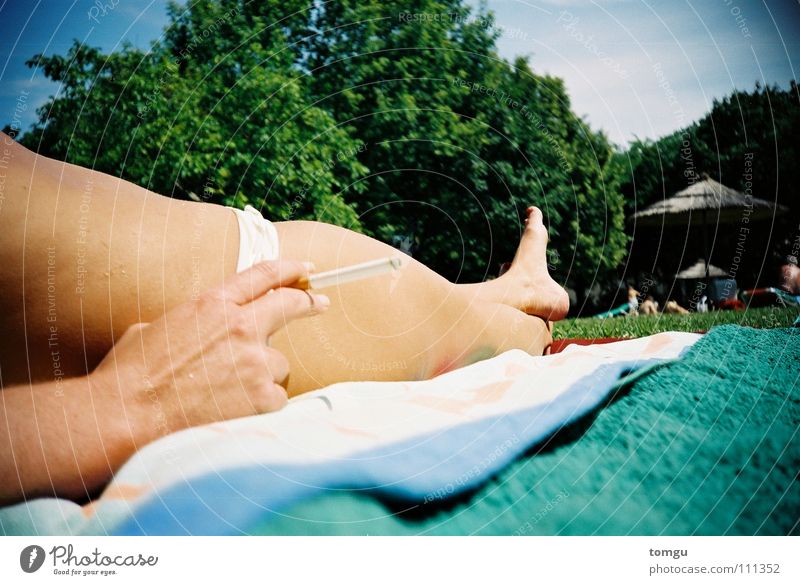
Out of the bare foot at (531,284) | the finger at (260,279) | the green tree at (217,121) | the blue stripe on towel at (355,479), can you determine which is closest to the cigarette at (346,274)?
→ the finger at (260,279)

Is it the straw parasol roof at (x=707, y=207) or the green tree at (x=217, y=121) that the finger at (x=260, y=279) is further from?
the straw parasol roof at (x=707, y=207)

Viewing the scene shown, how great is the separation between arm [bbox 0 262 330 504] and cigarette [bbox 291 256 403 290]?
32 mm

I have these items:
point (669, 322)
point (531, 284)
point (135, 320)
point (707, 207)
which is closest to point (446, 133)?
point (531, 284)

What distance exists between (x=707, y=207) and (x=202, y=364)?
0.88 meters

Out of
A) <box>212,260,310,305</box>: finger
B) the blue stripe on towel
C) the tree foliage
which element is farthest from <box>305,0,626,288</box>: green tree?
the blue stripe on towel

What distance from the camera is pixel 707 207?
117cm

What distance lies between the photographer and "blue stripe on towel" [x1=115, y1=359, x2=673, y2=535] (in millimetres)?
617

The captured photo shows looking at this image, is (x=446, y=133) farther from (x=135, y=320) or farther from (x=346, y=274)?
(x=135, y=320)

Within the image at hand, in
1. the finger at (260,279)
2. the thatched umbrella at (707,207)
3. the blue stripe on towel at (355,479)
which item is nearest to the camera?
the blue stripe on towel at (355,479)

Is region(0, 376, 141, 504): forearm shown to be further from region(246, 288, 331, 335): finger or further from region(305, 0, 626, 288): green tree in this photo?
region(305, 0, 626, 288): green tree

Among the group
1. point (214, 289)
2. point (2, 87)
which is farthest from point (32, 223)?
point (2, 87)

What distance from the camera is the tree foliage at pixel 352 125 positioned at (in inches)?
45.3

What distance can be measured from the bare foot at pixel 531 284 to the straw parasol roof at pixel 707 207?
0.68ft

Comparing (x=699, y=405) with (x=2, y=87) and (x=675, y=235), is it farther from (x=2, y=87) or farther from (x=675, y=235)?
(x=2, y=87)
